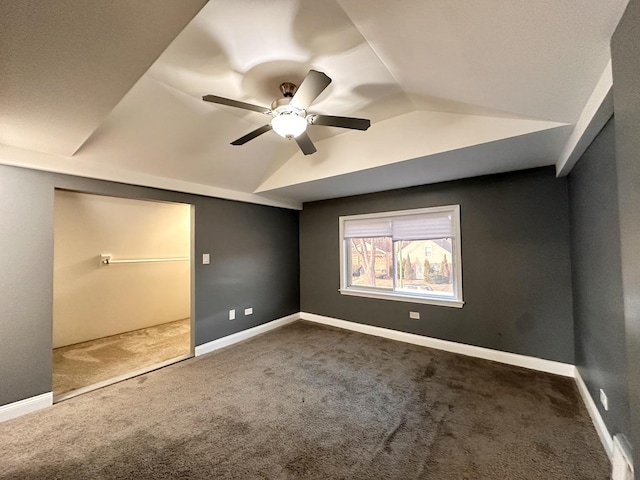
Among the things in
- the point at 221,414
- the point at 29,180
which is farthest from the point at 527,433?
the point at 29,180

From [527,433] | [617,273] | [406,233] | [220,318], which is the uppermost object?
[406,233]

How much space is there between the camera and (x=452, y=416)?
2.03 m

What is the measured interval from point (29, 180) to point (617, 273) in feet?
14.2

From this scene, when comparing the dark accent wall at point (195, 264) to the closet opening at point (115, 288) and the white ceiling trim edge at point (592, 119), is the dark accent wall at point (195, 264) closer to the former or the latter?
the closet opening at point (115, 288)

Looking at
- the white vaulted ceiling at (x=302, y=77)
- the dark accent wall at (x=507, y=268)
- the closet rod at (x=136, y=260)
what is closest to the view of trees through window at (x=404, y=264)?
the dark accent wall at (x=507, y=268)

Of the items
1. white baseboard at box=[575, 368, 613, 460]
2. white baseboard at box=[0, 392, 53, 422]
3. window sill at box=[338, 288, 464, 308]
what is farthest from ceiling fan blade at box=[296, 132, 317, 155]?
white baseboard at box=[0, 392, 53, 422]

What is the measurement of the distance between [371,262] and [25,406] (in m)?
3.98

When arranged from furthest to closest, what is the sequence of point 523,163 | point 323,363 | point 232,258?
point 232,258
point 323,363
point 523,163

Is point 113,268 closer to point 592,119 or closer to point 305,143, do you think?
point 305,143

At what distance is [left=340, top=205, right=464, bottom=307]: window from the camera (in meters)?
3.42

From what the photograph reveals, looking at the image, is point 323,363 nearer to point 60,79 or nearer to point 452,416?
point 452,416

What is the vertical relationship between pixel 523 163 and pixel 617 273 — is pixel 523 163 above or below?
above

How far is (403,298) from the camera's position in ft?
12.1

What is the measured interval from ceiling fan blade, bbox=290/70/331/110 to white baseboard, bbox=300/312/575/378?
3222 mm
